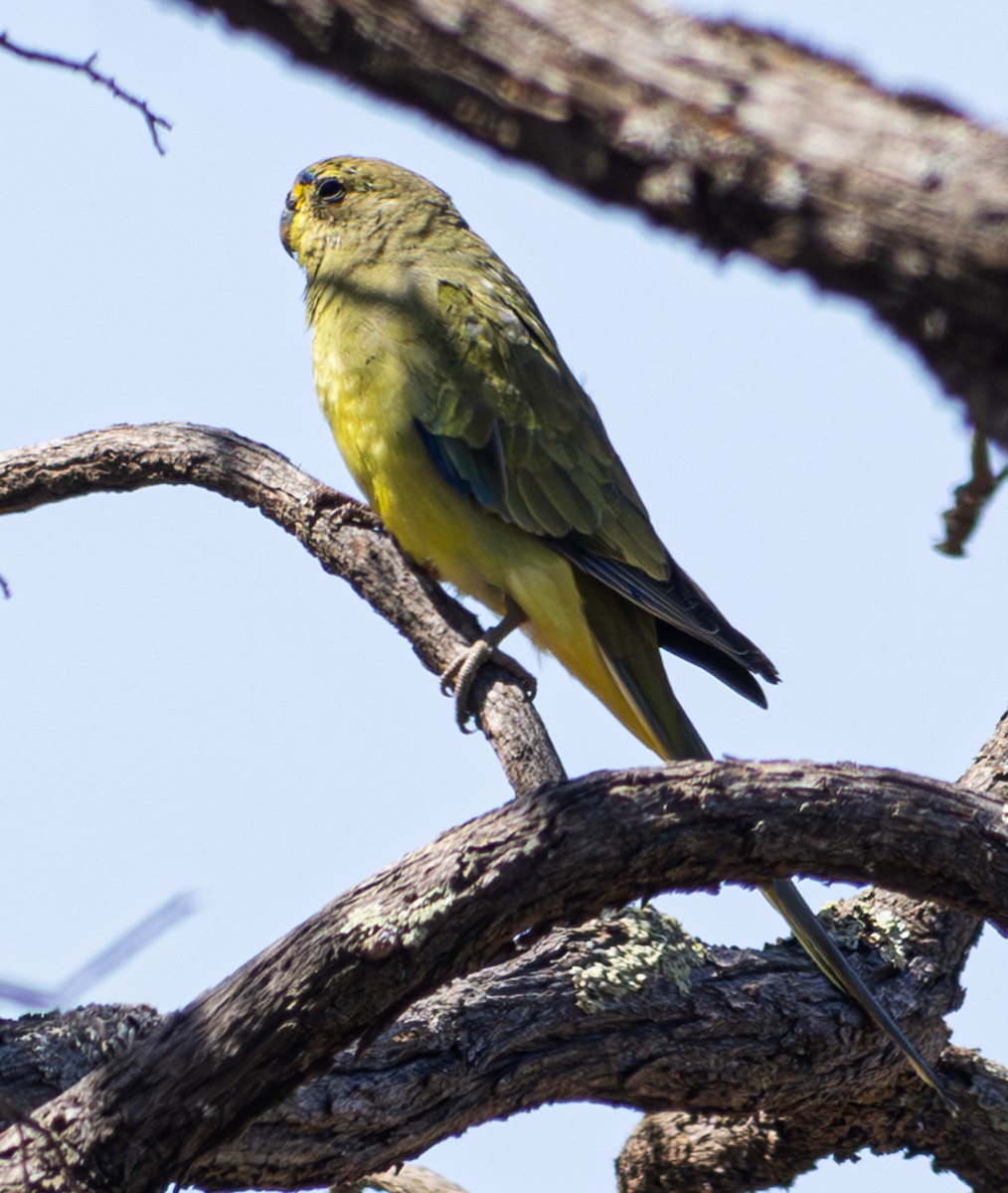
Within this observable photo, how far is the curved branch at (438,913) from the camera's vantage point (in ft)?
8.38

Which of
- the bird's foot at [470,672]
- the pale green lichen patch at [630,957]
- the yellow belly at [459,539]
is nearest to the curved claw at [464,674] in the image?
the bird's foot at [470,672]

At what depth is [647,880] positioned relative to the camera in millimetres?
2717

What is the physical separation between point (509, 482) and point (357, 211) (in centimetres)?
153

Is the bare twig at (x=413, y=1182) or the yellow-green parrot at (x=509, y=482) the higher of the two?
the yellow-green parrot at (x=509, y=482)

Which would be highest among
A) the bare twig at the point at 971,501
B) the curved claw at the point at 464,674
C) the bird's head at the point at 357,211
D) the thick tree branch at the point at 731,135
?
the bird's head at the point at 357,211

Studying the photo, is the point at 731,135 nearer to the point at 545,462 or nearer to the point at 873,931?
the point at 873,931

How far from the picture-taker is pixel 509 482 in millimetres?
4887

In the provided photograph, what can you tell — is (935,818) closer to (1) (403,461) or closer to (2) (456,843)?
(2) (456,843)

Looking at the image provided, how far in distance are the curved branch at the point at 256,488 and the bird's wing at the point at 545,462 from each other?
378 mm

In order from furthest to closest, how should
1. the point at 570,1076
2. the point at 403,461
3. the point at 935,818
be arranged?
1. the point at 403,461
2. the point at 570,1076
3. the point at 935,818

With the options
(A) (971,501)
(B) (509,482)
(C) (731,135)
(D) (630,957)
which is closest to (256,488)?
(B) (509,482)

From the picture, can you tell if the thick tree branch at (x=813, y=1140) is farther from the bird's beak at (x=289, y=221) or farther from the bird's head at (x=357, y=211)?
the bird's beak at (x=289, y=221)

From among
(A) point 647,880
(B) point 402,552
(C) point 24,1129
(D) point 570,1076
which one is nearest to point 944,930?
(D) point 570,1076

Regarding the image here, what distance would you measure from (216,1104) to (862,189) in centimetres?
212
